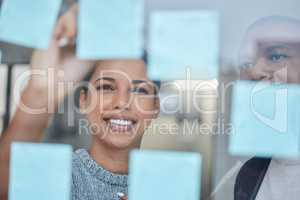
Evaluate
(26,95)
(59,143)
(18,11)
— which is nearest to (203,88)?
(59,143)

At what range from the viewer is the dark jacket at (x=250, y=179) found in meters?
1.43

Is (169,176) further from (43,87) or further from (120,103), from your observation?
(43,87)

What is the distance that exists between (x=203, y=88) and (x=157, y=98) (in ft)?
0.56

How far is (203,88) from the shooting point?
1430 millimetres

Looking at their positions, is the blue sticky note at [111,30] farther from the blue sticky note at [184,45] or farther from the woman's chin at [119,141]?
the woman's chin at [119,141]

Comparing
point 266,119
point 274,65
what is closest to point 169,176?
point 266,119

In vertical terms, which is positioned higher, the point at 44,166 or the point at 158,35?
the point at 158,35

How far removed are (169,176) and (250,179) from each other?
30 cm

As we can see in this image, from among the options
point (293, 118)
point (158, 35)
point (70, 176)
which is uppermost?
point (158, 35)

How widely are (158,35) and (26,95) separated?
22.7 inches

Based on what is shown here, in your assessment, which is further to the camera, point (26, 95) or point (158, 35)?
point (26, 95)

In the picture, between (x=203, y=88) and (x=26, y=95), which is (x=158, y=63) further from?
(x=26, y=95)

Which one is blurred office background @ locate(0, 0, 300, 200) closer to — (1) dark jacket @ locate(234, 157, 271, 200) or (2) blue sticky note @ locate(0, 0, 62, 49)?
(1) dark jacket @ locate(234, 157, 271, 200)

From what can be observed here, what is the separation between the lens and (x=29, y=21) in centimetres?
158
